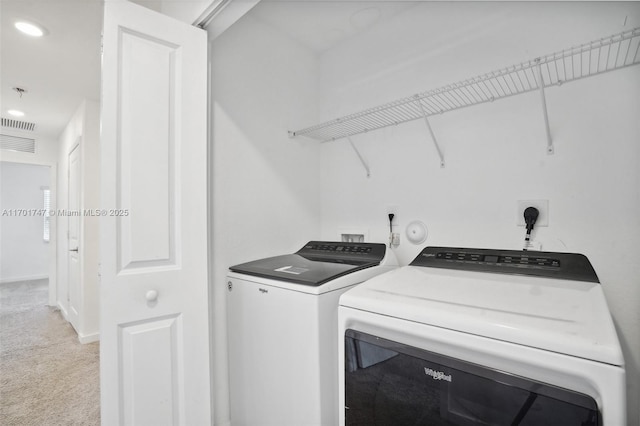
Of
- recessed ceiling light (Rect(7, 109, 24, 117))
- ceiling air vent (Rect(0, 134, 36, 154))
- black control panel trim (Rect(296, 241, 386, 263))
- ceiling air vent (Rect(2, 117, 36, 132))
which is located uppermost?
recessed ceiling light (Rect(7, 109, 24, 117))

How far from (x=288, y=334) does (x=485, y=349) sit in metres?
0.77

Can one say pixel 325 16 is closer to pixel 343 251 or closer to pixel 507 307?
pixel 343 251

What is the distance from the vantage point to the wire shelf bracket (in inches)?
44.3

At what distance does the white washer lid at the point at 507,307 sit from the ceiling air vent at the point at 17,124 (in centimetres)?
473

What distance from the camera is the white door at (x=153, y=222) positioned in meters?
1.17

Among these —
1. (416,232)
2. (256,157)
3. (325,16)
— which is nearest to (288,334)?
(416,232)

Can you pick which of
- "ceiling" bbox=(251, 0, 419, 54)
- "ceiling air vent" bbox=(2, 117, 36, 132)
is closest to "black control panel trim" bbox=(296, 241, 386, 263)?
"ceiling" bbox=(251, 0, 419, 54)

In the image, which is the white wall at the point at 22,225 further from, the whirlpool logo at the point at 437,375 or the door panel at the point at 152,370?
the whirlpool logo at the point at 437,375

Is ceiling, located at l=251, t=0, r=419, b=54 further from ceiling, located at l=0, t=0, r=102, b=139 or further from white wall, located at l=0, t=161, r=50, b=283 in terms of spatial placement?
white wall, located at l=0, t=161, r=50, b=283

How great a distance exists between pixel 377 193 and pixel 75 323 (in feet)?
12.3

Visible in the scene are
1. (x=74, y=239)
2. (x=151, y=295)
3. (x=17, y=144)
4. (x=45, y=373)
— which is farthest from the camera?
(x=17, y=144)

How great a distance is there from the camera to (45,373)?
8.06ft

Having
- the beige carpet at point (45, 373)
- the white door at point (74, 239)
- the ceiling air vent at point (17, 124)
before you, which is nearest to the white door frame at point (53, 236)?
the beige carpet at point (45, 373)

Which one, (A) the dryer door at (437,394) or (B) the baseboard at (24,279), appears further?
(B) the baseboard at (24,279)
